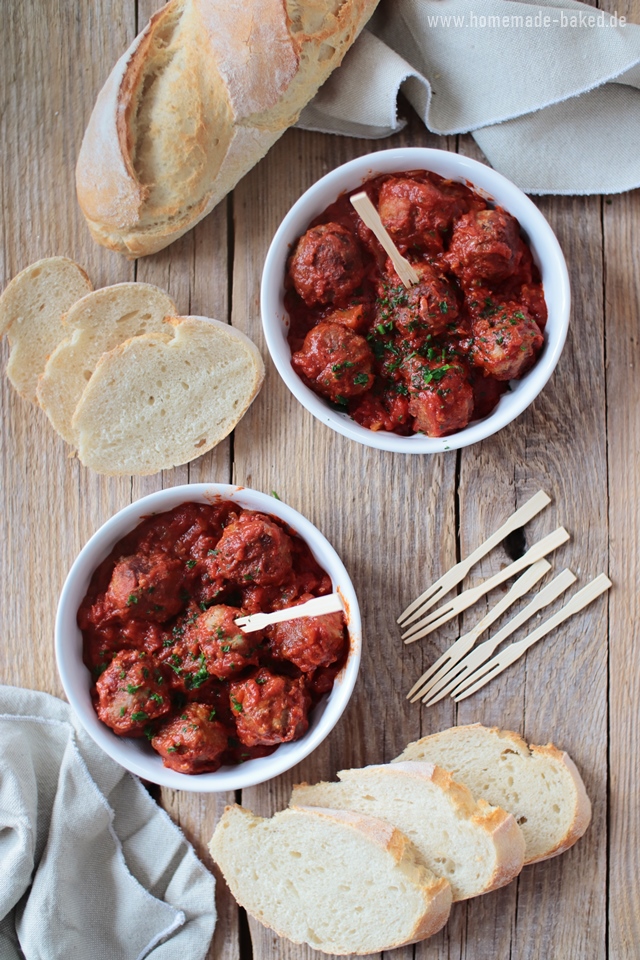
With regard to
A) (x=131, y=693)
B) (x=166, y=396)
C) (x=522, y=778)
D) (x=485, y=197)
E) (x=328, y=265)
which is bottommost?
(x=522, y=778)

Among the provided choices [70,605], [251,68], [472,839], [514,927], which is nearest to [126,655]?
[70,605]

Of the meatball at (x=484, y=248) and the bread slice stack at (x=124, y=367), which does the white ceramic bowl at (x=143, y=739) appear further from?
the meatball at (x=484, y=248)

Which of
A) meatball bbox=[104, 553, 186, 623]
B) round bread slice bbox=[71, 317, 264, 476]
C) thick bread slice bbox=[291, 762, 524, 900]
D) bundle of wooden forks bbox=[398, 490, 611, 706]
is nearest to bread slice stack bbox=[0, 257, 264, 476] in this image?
round bread slice bbox=[71, 317, 264, 476]

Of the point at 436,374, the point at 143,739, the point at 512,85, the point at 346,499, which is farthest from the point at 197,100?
the point at 143,739

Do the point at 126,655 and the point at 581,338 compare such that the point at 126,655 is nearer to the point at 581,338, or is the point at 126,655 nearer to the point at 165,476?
the point at 165,476

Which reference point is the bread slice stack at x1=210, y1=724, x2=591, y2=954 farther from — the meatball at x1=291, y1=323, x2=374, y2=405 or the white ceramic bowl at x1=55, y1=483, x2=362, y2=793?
the meatball at x1=291, y1=323, x2=374, y2=405

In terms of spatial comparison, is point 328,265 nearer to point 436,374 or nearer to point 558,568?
point 436,374
